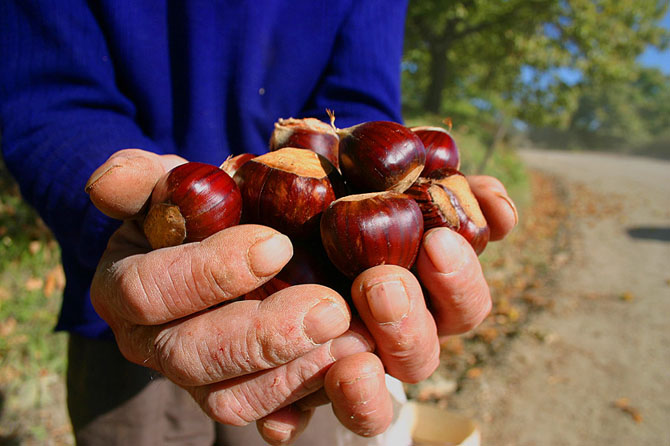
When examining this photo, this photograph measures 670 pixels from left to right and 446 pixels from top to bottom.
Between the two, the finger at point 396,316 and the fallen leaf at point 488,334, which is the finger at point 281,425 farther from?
the fallen leaf at point 488,334

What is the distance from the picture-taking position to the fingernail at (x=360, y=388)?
3.34ft

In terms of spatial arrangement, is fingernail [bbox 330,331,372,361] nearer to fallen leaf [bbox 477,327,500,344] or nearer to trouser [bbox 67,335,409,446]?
trouser [bbox 67,335,409,446]

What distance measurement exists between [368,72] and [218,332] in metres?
1.22

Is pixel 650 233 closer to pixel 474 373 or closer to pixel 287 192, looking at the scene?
pixel 474 373

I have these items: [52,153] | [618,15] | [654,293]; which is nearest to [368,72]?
[52,153]

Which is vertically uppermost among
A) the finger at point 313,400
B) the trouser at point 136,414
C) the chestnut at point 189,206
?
the chestnut at point 189,206

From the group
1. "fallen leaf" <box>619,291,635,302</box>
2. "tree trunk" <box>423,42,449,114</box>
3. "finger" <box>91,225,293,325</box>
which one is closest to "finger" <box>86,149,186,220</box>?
"finger" <box>91,225,293,325</box>

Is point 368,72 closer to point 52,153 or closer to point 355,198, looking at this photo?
point 355,198

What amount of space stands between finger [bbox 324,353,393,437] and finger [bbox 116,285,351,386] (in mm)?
83

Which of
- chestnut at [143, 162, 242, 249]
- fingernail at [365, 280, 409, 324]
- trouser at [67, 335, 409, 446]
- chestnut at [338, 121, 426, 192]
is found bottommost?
trouser at [67, 335, 409, 446]

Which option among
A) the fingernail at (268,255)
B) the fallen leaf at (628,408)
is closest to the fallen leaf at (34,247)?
the fingernail at (268,255)

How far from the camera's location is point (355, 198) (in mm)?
1162

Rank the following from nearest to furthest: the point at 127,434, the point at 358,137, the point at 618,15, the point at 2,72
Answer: the point at 358,137 < the point at 2,72 < the point at 127,434 < the point at 618,15

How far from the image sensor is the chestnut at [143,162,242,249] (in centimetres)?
110
